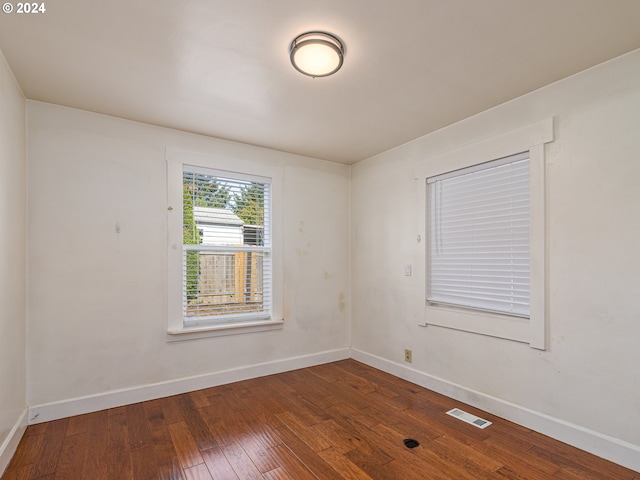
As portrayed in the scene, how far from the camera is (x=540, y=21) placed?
181 cm

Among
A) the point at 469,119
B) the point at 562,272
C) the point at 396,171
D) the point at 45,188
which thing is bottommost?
the point at 562,272

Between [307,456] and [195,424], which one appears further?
[195,424]

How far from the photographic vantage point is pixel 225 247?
356cm

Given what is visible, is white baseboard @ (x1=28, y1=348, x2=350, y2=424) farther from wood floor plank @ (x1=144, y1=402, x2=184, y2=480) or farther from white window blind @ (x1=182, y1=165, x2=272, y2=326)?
→ white window blind @ (x1=182, y1=165, x2=272, y2=326)

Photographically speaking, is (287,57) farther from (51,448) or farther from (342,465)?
(51,448)

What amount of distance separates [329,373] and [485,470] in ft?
6.42

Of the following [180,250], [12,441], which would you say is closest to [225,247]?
[180,250]

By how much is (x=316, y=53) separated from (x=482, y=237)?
2.02m

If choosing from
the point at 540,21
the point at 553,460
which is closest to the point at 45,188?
the point at 540,21

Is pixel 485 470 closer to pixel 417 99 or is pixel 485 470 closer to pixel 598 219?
pixel 598 219

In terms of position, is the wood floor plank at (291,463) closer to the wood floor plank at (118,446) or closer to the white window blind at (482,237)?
the wood floor plank at (118,446)

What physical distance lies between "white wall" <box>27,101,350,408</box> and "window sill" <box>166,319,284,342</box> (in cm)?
6

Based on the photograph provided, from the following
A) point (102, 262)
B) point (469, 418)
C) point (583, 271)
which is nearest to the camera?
point (583, 271)

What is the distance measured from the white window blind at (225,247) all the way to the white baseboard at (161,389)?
1.74ft
